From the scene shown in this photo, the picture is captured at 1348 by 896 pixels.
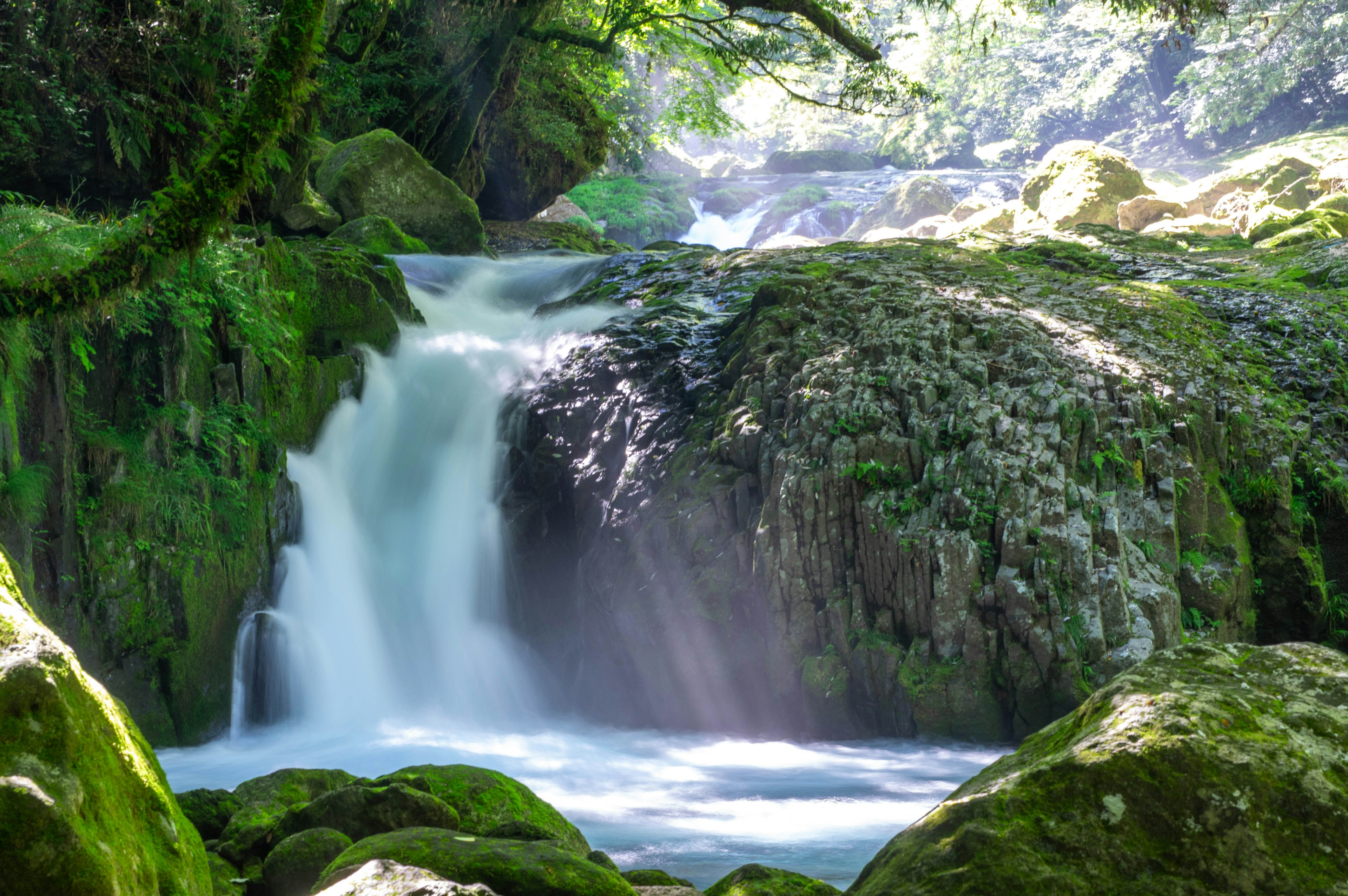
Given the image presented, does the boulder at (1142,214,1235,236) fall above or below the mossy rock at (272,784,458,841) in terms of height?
above

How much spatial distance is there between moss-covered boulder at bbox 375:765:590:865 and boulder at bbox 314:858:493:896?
1453 mm

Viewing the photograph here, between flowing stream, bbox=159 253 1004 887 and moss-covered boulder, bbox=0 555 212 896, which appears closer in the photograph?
moss-covered boulder, bbox=0 555 212 896

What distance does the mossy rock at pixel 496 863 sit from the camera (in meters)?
2.74

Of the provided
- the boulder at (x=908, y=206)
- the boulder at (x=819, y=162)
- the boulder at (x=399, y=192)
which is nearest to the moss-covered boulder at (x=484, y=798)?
the boulder at (x=399, y=192)

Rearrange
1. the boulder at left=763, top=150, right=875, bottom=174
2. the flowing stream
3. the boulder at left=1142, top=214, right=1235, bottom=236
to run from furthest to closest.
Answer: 1. the boulder at left=763, top=150, right=875, bottom=174
2. the boulder at left=1142, top=214, right=1235, bottom=236
3. the flowing stream

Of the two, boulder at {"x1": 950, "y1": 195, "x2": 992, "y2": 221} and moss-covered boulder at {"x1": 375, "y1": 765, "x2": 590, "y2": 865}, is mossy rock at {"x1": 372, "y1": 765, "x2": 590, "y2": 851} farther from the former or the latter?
boulder at {"x1": 950, "y1": 195, "x2": 992, "y2": 221}

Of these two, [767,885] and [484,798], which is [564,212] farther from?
[767,885]

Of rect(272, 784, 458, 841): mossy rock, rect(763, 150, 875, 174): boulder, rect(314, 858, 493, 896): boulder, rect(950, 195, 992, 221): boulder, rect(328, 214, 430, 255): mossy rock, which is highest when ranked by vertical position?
rect(763, 150, 875, 174): boulder

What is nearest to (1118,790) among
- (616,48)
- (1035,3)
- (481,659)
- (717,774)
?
(717,774)

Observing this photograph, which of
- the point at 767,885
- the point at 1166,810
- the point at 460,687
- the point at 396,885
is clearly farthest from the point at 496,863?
the point at 460,687

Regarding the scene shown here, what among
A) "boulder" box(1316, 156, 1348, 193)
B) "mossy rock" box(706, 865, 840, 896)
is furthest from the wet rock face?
"boulder" box(1316, 156, 1348, 193)

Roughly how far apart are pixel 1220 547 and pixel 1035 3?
807cm

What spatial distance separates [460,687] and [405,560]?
5.05 feet

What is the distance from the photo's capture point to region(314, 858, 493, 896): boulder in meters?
Result: 2.31
